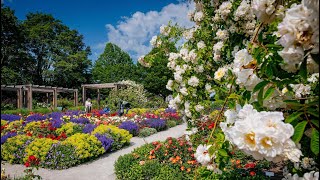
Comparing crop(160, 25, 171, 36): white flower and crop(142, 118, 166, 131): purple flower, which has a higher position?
crop(160, 25, 171, 36): white flower

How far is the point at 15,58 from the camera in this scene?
24609 mm

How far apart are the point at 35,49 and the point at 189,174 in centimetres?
2846

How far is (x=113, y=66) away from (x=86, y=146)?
102ft

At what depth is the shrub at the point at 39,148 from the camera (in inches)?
230

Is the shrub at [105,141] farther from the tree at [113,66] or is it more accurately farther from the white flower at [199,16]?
the tree at [113,66]

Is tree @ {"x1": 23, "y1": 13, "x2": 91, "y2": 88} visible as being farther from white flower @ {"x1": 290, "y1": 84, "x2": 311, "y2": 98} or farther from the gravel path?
white flower @ {"x1": 290, "y1": 84, "x2": 311, "y2": 98}

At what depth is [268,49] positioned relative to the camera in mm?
1151

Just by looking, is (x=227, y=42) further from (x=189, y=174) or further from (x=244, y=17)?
(x=189, y=174)

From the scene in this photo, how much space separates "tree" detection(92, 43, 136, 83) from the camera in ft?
117

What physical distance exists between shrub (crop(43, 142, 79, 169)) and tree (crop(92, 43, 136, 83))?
2945 cm

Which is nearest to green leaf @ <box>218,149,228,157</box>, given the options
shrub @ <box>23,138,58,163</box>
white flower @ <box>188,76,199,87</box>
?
white flower @ <box>188,76,199,87</box>

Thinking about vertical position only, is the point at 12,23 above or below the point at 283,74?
above

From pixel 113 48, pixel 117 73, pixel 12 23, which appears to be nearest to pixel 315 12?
pixel 12 23

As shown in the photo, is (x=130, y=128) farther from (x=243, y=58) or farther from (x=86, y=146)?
(x=243, y=58)
